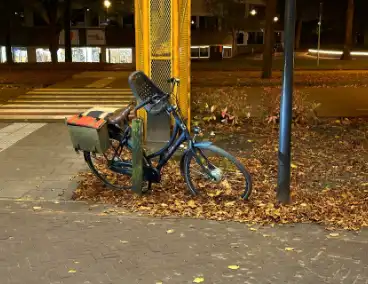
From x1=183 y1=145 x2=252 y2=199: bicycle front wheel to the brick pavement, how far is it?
0.69 m

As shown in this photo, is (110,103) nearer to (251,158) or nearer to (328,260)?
(251,158)

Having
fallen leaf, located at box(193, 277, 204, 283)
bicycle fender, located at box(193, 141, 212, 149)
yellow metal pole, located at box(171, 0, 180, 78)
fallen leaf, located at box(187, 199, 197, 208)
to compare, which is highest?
yellow metal pole, located at box(171, 0, 180, 78)

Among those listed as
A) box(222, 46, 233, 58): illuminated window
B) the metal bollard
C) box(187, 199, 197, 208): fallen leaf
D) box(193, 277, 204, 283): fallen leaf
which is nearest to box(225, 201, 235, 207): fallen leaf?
box(187, 199, 197, 208): fallen leaf

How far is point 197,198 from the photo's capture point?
559 cm

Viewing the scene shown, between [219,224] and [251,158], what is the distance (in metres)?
2.67

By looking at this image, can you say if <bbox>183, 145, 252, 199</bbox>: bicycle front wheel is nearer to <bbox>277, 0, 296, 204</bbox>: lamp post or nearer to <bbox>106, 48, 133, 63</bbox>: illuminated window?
<bbox>277, 0, 296, 204</bbox>: lamp post

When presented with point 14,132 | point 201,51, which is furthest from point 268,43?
point 201,51

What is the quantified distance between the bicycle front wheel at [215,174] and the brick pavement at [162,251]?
690mm

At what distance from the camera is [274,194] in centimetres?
571

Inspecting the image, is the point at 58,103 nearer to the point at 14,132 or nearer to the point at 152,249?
the point at 14,132

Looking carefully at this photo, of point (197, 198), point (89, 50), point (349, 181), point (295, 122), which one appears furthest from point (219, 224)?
point (89, 50)

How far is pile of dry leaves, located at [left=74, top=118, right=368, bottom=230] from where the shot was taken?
16.7 feet

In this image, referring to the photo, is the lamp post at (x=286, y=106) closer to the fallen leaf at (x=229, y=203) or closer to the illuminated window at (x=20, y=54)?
the fallen leaf at (x=229, y=203)

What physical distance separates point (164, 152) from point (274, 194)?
1.29 metres
